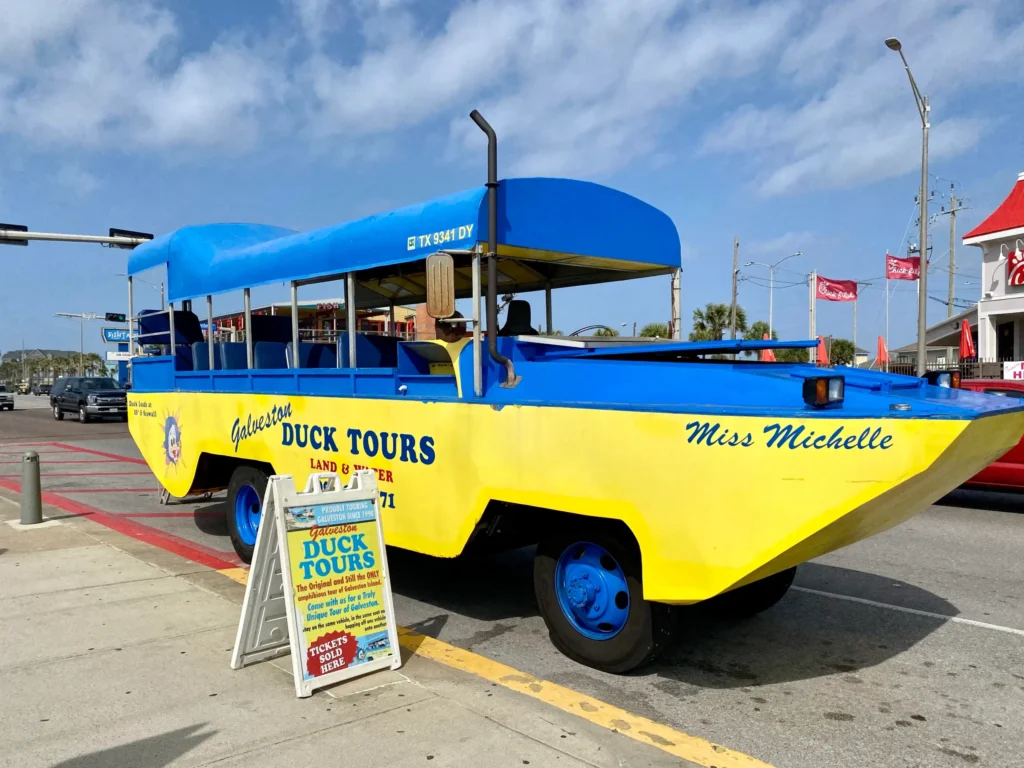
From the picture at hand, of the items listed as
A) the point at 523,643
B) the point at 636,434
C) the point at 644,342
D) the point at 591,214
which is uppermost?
the point at 591,214

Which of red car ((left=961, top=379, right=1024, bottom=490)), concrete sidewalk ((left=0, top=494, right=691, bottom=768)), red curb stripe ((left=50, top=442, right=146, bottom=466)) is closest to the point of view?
concrete sidewalk ((left=0, top=494, right=691, bottom=768))

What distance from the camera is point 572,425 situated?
4156 millimetres

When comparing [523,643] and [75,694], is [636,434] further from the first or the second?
[75,694]

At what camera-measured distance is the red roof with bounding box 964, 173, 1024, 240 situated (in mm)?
25081

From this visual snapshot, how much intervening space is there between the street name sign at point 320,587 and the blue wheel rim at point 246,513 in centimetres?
238

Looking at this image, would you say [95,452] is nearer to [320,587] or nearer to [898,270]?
[320,587]

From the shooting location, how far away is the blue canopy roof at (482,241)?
477 centimetres

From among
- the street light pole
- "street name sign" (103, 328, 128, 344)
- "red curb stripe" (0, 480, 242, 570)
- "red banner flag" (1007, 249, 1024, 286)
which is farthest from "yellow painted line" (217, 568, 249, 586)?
"red banner flag" (1007, 249, 1024, 286)

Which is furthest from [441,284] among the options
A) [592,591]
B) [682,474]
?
[592,591]

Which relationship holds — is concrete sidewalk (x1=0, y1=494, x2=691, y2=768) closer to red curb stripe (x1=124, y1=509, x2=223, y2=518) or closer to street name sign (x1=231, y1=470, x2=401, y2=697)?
street name sign (x1=231, y1=470, x2=401, y2=697)

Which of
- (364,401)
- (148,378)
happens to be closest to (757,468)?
(364,401)

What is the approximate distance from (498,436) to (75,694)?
99.5 inches

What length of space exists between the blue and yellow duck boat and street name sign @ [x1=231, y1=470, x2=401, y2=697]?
1.75ft

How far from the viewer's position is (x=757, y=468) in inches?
137
